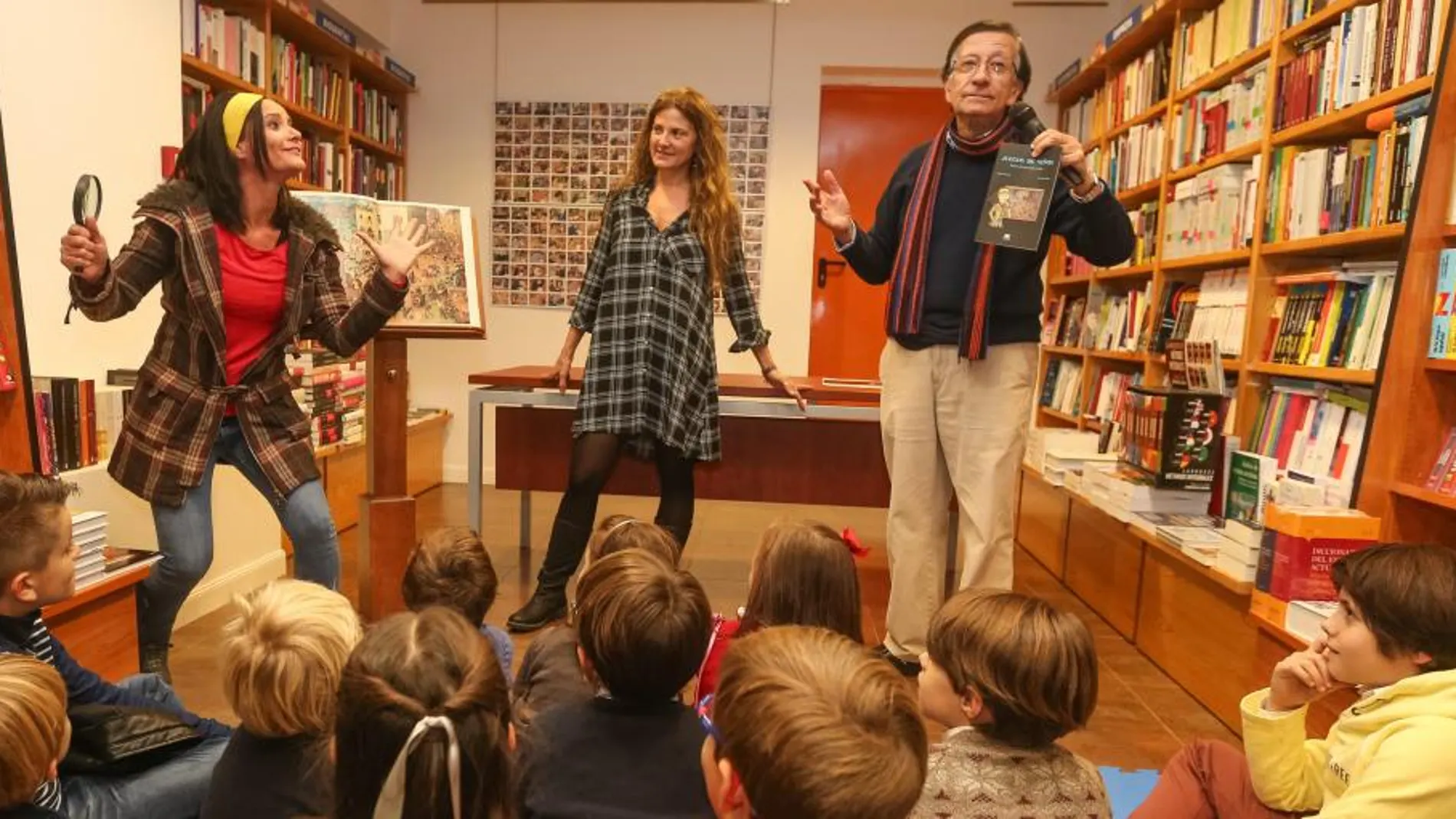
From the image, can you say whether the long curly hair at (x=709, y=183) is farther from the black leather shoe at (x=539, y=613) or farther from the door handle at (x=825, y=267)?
the door handle at (x=825, y=267)

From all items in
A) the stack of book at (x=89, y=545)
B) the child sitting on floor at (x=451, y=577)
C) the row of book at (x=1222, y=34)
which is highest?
the row of book at (x=1222, y=34)

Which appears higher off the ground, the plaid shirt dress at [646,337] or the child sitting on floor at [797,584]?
the plaid shirt dress at [646,337]

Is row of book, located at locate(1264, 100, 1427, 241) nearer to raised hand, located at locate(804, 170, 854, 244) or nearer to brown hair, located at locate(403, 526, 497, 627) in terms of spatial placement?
raised hand, located at locate(804, 170, 854, 244)

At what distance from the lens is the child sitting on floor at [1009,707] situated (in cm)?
105

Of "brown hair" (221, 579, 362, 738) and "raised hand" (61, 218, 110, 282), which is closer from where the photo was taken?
"brown hair" (221, 579, 362, 738)

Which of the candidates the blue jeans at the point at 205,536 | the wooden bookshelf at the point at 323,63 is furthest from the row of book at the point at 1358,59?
the wooden bookshelf at the point at 323,63

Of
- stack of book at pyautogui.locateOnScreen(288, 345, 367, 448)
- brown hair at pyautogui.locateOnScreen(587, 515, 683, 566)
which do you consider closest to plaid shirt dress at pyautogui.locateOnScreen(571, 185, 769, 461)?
brown hair at pyautogui.locateOnScreen(587, 515, 683, 566)

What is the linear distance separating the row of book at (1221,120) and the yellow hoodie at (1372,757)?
7.30 feet

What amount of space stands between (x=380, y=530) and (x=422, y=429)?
257cm

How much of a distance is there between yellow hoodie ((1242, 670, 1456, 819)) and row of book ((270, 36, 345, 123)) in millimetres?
4088

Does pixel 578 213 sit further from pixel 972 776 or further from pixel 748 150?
pixel 972 776

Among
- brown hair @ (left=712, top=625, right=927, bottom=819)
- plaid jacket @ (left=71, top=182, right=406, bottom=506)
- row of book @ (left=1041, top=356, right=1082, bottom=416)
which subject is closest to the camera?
brown hair @ (left=712, top=625, right=927, bottom=819)

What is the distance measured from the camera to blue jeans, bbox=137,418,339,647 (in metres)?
1.98

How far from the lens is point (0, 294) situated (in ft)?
6.28
